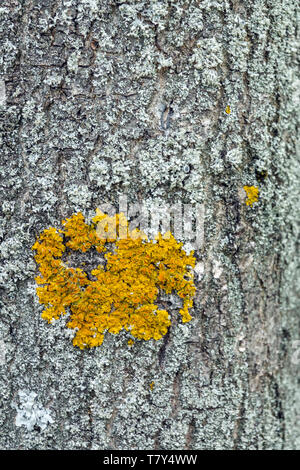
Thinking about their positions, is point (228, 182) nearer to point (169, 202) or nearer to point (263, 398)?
point (169, 202)

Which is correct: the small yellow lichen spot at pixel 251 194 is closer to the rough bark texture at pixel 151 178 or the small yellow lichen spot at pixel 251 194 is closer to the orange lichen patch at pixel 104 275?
the rough bark texture at pixel 151 178

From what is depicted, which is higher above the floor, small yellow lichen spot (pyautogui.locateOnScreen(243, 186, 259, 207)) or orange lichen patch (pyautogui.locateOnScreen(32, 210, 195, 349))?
small yellow lichen spot (pyautogui.locateOnScreen(243, 186, 259, 207))

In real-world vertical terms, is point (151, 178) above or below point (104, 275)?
above

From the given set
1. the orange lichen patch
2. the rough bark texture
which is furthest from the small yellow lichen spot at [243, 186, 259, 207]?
the orange lichen patch

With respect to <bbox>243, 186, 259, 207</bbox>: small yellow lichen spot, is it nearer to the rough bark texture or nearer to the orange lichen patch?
the rough bark texture

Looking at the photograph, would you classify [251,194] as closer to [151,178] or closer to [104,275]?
[151,178]

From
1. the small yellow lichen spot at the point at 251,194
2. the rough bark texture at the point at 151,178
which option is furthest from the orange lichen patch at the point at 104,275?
the small yellow lichen spot at the point at 251,194

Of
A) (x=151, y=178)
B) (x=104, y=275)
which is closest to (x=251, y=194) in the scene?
(x=151, y=178)
